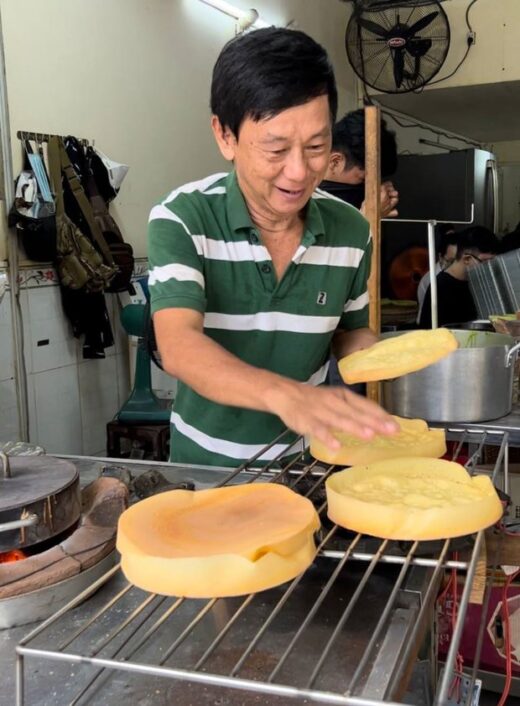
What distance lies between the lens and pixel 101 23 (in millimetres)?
A: 3297

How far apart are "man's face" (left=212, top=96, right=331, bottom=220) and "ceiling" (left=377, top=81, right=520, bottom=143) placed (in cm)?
500

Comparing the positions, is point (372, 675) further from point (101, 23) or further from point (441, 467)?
point (101, 23)

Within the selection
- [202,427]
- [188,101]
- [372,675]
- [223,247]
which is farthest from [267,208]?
[188,101]

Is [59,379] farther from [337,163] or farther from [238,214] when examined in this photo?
[238,214]

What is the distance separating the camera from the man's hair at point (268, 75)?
3.89 ft

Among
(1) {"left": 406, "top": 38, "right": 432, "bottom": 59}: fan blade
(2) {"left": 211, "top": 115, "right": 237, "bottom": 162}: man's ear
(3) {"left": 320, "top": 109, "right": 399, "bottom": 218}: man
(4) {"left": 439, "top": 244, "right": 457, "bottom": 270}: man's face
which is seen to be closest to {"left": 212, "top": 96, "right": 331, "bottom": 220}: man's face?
(2) {"left": 211, "top": 115, "right": 237, "bottom": 162}: man's ear

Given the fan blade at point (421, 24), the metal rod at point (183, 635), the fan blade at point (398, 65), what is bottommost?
the metal rod at point (183, 635)

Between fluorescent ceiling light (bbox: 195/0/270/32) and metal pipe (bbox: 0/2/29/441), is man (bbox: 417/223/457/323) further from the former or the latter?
metal pipe (bbox: 0/2/29/441)

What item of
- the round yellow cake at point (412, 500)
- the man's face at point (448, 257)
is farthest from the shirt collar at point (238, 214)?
the man's face at point (448, 257)

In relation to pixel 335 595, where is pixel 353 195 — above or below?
above

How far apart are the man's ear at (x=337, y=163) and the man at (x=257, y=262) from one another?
118cm

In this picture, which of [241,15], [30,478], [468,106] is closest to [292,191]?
[30,478]

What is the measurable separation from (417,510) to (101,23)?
3.08 metres

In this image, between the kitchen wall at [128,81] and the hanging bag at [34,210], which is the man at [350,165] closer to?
the hanging bag at [34,210]
